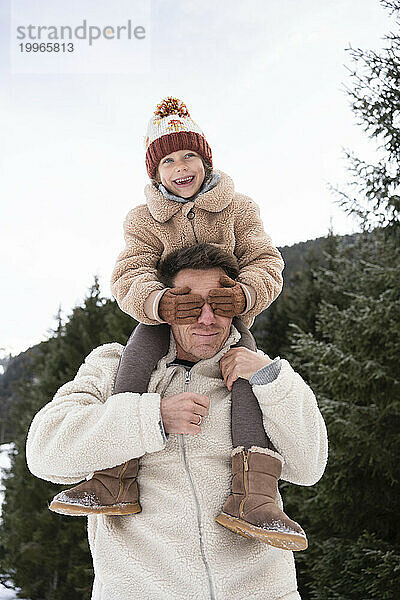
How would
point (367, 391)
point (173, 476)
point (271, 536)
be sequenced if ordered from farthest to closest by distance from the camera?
point (367, 391) → point (173, 476) → point (271, 536)

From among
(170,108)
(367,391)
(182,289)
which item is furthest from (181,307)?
(367,391)

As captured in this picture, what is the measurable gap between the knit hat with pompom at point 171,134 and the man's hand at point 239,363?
73 centimetres

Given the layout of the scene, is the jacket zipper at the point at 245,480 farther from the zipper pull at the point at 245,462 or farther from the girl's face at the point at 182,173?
the girl's face at the point at 182,173

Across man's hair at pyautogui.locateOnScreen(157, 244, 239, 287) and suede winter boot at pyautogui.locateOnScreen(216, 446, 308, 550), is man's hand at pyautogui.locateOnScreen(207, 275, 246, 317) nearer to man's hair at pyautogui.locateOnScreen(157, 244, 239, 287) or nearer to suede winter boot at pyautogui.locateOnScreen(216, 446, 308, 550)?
man's hair at pyautogui.locateOnScreen(157, 244, 239, 287)

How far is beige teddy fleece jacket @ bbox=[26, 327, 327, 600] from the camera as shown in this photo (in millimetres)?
1741

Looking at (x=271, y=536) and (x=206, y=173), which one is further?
(x=206, y=173)

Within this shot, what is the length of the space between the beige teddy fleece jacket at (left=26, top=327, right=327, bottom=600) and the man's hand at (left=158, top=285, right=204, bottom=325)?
0.77ft

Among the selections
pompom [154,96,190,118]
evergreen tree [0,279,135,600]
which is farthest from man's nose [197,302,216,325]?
evergreen tree [0,279,135,600]

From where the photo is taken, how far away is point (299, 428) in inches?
72.8

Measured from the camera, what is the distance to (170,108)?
2.30m

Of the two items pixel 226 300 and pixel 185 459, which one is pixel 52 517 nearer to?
pixel 185 459

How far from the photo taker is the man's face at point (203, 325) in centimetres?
197

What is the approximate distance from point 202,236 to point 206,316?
1.07 ft

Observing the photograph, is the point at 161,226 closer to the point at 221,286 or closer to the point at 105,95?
the point at 221,286
